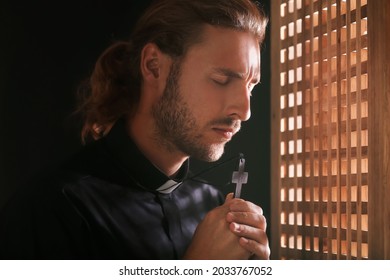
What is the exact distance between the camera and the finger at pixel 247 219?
1168 millimetres

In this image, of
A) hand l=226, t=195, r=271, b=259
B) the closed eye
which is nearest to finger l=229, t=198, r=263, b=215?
hand l=226, t=195, r=271, b=259

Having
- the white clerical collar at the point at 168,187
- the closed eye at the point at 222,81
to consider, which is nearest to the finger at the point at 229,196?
the white clerical collar at the point at 168,187

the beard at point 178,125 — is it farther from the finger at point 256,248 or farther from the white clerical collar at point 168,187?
the finger at point 256,248

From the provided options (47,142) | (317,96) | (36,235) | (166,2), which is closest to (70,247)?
(36,235)

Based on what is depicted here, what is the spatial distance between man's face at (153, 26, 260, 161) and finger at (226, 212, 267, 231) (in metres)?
0.13

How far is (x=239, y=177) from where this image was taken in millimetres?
1219

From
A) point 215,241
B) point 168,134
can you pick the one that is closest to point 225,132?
point 168,134

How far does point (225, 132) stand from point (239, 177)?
10 centimetres

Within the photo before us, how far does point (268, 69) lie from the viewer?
128 centimetres

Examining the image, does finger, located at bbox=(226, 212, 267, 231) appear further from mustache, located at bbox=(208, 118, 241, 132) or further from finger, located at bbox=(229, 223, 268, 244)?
mustache, located at bbox=(208, 118, 241, 132)

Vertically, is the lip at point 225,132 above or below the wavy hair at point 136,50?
below

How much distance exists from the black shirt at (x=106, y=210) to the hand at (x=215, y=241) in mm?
19
